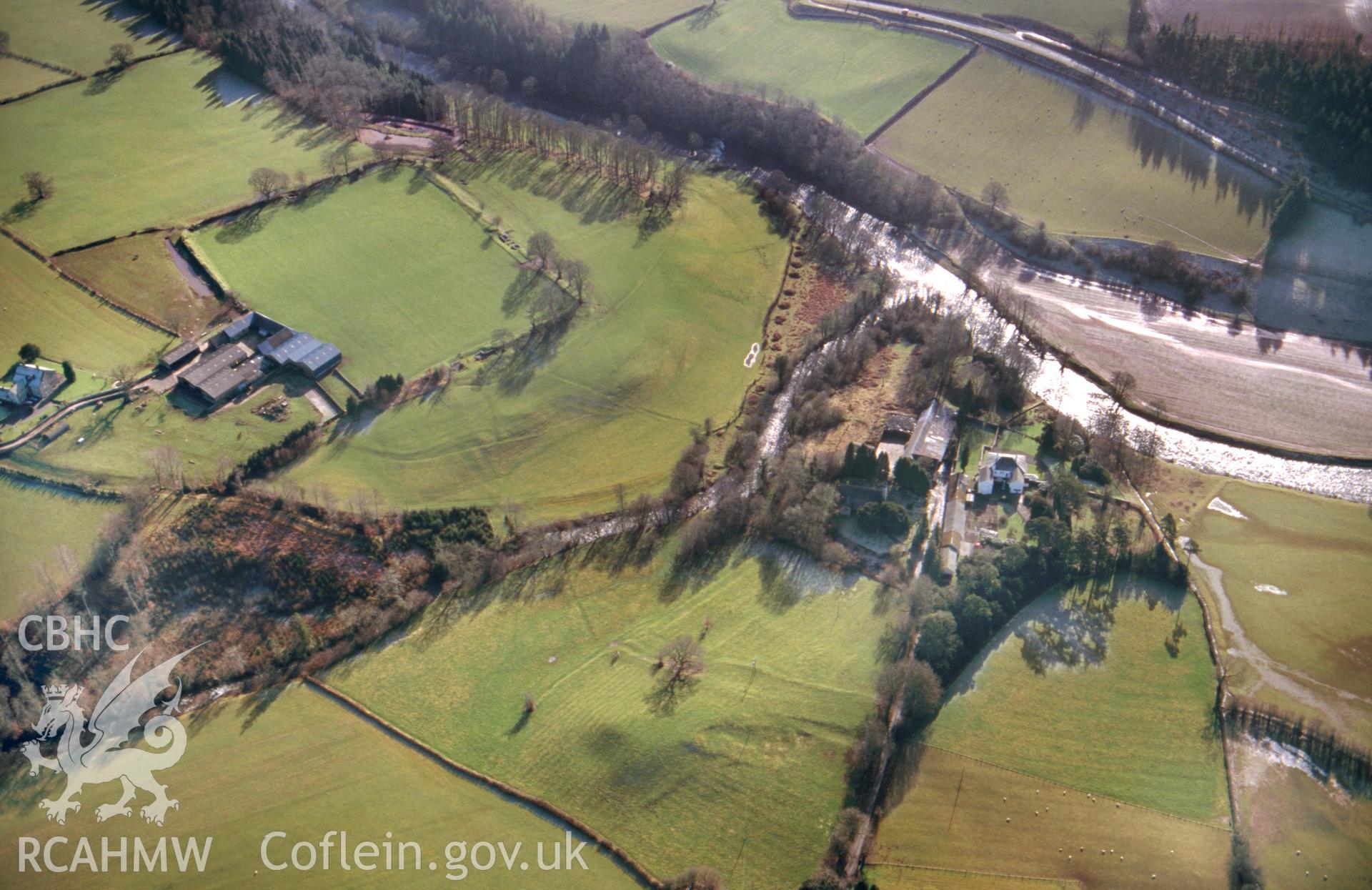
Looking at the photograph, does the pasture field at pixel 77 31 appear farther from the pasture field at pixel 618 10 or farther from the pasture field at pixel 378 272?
the pasture field at pixel 618 10

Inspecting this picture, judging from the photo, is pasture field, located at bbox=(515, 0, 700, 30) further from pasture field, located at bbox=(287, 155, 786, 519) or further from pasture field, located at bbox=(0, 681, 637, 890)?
pasture field, located at bbox=(0, 681, 637, 890)

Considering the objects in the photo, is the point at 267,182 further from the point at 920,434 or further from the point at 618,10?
the point at 920,434

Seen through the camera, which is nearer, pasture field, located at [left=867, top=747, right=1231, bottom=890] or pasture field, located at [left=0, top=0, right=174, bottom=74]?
pasture field, located at [left=867, top=747, right=1231, bottom=890]

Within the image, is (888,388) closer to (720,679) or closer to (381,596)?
(720,679)

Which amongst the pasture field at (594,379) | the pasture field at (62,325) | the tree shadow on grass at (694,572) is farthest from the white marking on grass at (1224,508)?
the pasture field at (62,325)

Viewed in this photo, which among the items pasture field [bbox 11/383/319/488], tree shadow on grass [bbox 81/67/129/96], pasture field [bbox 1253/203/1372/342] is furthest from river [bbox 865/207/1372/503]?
tree shadow on grass [bbox 81/67/129/96]

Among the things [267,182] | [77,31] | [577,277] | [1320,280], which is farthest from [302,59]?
[1320,280]
